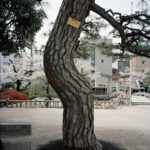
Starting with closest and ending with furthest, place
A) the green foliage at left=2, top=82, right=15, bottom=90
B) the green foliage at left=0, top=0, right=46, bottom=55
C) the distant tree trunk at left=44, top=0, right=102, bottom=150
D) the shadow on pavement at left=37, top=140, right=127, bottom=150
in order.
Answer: the distant tree trunk at left=44, top=0, right=102, bottom=150 → the shadow on pavement at left=37, top=140, right=127, bottom=150 → the green foliage at left=0, top=0, right=46, bottom=55 → the green foliage at left=2, top=82, right=15, bottom=90

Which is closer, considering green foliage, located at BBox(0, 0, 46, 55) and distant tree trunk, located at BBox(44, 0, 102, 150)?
distant tree trunk, located at BBox(44, 0, 102, 150)

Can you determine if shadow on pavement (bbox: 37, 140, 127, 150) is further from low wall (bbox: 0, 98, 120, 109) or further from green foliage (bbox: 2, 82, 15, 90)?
green foliage (bbox: 2, 82, 15, 90)

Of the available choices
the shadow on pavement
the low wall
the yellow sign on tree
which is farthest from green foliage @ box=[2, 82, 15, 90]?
the yellow sign on tree

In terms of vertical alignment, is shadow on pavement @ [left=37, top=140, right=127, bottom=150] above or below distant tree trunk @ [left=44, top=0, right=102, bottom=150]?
below

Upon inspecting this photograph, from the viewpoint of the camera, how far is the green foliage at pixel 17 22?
9.07 metres

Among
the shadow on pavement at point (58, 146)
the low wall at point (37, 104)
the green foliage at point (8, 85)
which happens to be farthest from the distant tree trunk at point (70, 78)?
the green foliage at point (8, 85)

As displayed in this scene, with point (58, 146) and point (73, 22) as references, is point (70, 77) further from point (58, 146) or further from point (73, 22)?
point (58, 146)

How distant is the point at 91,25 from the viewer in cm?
881

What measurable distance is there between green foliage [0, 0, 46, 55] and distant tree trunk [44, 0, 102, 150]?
3564 mm

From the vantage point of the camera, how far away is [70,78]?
220 inches

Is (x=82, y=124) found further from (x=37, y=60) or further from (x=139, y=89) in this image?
(x=139, y=89)

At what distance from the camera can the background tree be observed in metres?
5.56

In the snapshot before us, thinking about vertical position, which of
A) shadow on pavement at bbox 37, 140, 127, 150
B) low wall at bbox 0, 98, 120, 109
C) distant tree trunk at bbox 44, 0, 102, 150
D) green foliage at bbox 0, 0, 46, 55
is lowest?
shadow on pavement at bbox 37, 140, 127, 150

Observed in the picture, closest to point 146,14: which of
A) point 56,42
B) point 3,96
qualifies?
point 56,42
